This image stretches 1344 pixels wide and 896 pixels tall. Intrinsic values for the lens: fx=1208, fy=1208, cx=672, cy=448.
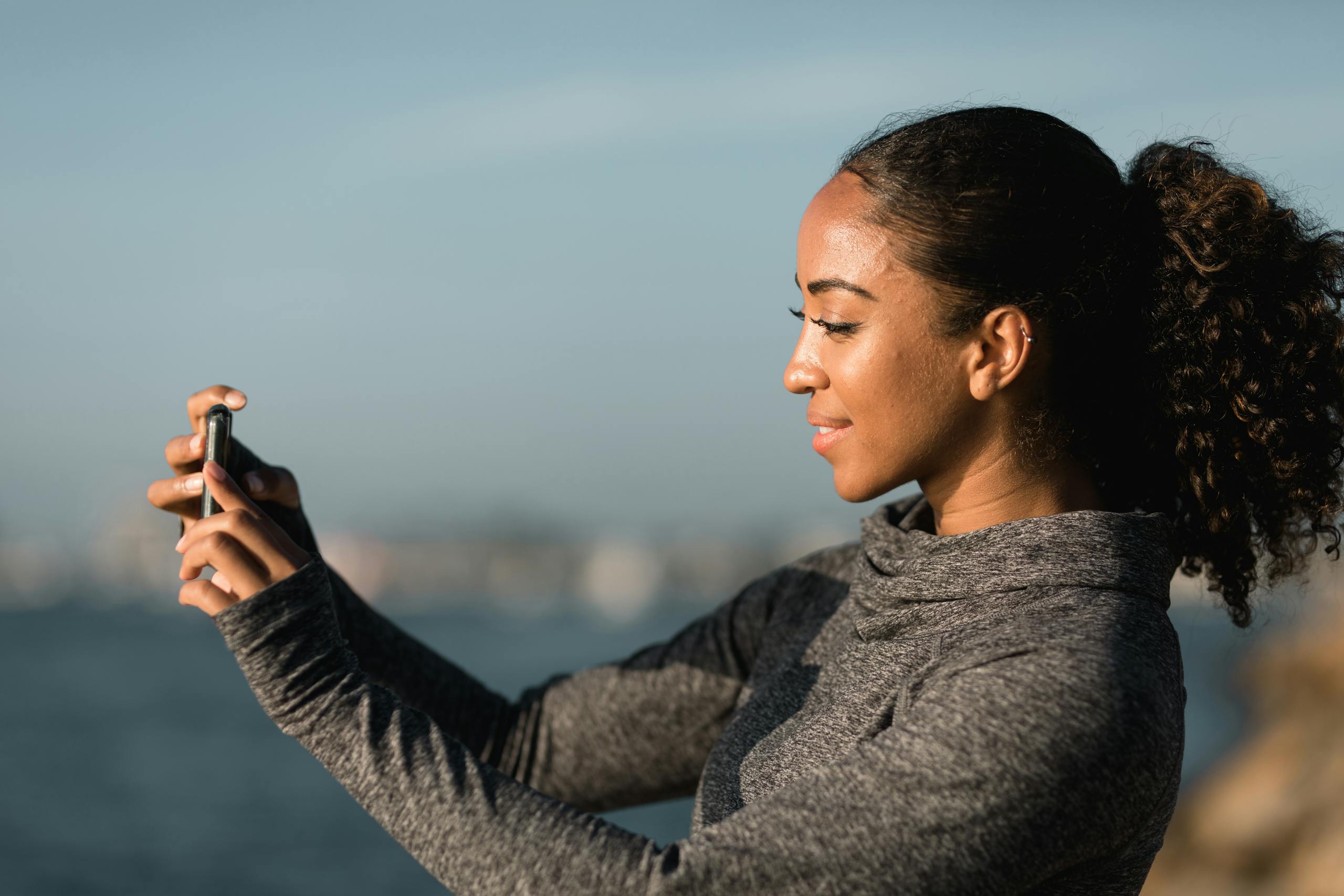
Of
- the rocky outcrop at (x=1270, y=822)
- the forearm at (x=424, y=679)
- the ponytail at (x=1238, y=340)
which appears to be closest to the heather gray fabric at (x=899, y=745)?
the ponytail at (x=1238, y=340)

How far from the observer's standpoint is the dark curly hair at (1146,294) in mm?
1752

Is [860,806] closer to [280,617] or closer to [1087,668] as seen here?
[1087,668]

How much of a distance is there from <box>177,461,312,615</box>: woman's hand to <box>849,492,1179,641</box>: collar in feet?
2.83

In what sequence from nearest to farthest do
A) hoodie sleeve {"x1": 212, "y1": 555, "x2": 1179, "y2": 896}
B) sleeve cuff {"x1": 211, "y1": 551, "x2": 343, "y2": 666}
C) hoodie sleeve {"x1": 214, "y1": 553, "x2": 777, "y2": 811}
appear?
hoodie sleeve {"x1": 212, "y1": 555, "x2": 1179, "y2": 896}, sleeve cuff {"x1": 211, "y1": 551, "x2": 343, "y2": 666}, hoodie sleeve {"x1": 214, "y1": 553, "x2": 777, "y2": 811}

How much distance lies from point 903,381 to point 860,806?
2.10 ft

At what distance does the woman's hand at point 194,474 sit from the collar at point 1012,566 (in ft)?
3.26

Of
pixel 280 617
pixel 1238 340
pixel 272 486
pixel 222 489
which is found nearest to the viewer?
pixel 280 617

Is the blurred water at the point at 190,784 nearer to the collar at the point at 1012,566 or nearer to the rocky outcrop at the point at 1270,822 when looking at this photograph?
the collar at the point at 1012,566

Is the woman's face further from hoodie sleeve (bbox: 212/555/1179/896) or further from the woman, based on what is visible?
hoodie sleeve (bbox: 212/555/1179/896)

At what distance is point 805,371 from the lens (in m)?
1.85

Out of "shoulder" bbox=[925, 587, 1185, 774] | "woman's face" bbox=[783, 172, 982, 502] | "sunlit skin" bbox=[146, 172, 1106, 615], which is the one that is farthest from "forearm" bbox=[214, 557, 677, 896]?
"woman's face" bbox=[783, 172, 982, 502]

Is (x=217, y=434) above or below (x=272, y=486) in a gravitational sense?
above

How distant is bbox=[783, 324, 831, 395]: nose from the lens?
1832 mm

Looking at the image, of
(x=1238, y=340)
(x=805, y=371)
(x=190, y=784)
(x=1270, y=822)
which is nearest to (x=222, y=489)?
(x=805, y=371)
